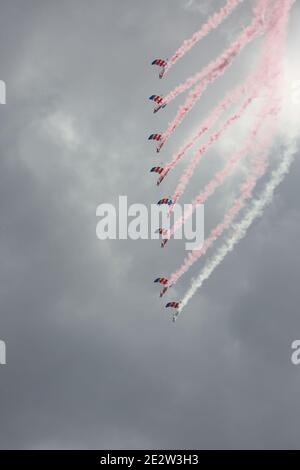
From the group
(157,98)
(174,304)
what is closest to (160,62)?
(157,98)

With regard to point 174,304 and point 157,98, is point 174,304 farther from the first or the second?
point 157,98

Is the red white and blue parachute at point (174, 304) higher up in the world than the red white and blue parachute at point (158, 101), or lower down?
lower down

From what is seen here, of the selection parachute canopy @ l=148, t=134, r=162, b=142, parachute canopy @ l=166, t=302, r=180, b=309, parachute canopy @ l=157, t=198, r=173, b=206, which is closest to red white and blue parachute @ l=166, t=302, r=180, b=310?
parachute canopy @ l=166, t=302, r=180, b=309

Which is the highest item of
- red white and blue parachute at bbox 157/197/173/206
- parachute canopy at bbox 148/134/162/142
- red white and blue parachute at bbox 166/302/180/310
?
parachute canopy at bbox 148/134/162/142

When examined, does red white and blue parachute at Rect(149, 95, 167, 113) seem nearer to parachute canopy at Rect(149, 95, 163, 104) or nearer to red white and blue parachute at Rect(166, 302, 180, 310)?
parachute canopy at Rect(149, 95, 163, 104)

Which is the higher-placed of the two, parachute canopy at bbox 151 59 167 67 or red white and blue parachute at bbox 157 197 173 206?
parachute canopy at bbox 151 59 167 67

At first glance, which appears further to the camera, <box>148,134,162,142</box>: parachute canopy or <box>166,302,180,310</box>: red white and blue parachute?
<box>166,302,180,310</box>: red white and blue parachute

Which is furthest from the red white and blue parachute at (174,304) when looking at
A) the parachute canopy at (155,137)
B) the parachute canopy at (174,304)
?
the parachute canopy at (155,137)

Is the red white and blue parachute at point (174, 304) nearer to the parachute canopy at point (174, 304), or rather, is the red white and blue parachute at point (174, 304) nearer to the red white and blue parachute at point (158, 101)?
the parachute canopy at point (174, 304)

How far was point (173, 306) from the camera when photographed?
194125mm
